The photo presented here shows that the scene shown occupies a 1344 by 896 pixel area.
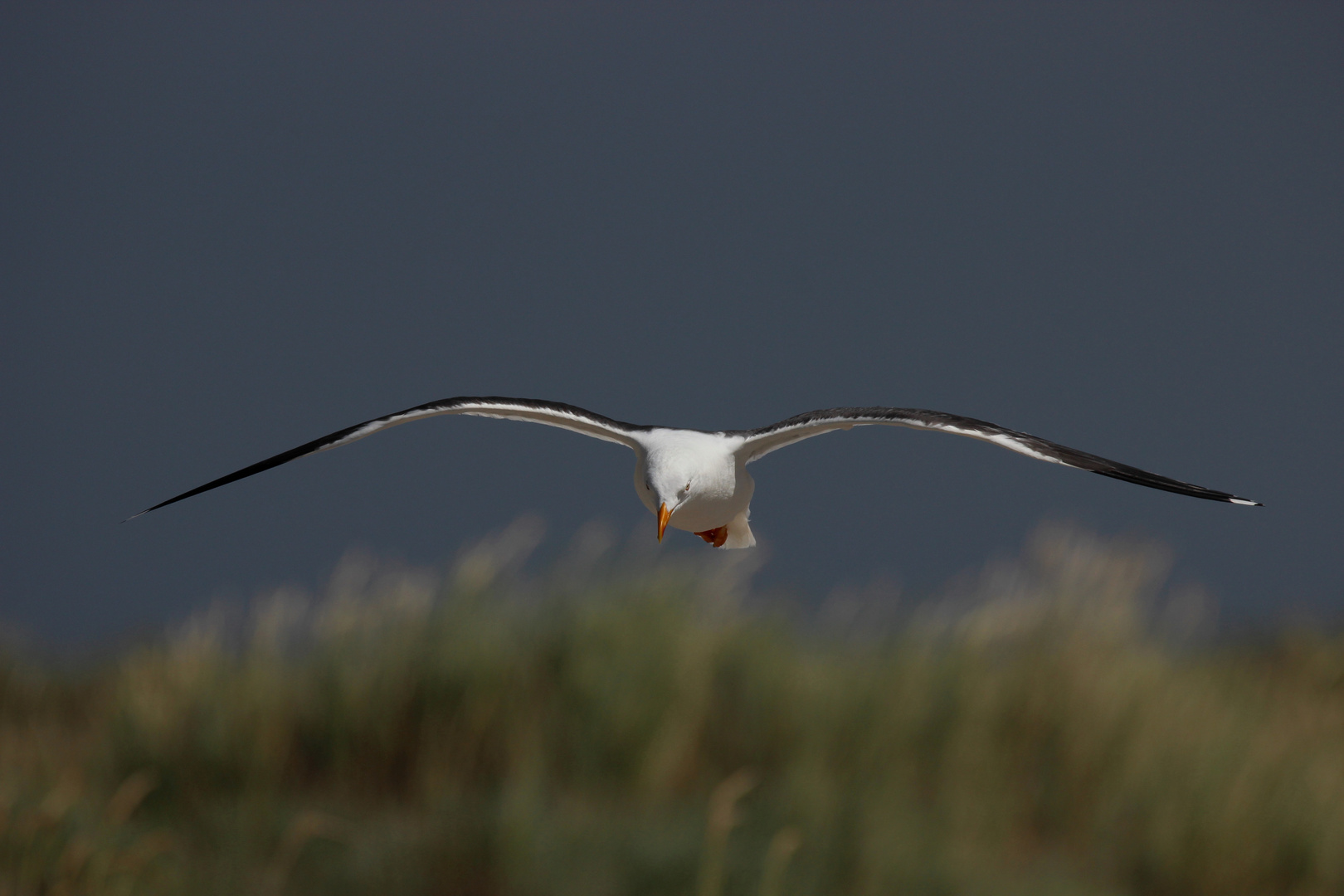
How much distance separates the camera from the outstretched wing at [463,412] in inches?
193

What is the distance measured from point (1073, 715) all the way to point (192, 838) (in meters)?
4.94

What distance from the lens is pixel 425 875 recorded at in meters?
4.32

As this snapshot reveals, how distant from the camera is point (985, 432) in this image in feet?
12.8

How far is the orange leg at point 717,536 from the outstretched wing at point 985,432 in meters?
1.48

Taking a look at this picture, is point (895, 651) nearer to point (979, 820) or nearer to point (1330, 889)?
point (979, 820)

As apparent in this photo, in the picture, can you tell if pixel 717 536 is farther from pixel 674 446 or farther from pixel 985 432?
pixel 985 432

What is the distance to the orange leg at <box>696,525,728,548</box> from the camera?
600cm

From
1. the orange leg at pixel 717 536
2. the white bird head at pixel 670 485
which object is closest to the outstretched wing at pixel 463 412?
the white bird head at pixel 670 485

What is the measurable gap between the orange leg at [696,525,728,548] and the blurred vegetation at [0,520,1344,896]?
1.50 feet

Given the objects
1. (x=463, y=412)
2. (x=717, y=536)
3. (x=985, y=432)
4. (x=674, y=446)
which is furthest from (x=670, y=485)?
(x=985, y=432)

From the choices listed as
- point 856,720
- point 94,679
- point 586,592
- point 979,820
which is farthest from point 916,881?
point 94,679

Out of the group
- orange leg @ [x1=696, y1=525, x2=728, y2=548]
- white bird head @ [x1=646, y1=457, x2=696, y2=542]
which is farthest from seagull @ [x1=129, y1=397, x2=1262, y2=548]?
orange leg @ [x1=696, y1=525, x2=728, y2=548]

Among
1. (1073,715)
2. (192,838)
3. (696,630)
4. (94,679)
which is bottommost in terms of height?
(94,679)

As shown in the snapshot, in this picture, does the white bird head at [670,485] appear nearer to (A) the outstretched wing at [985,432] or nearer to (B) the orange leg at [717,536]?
(A) the outstretched wing at [985,432]
